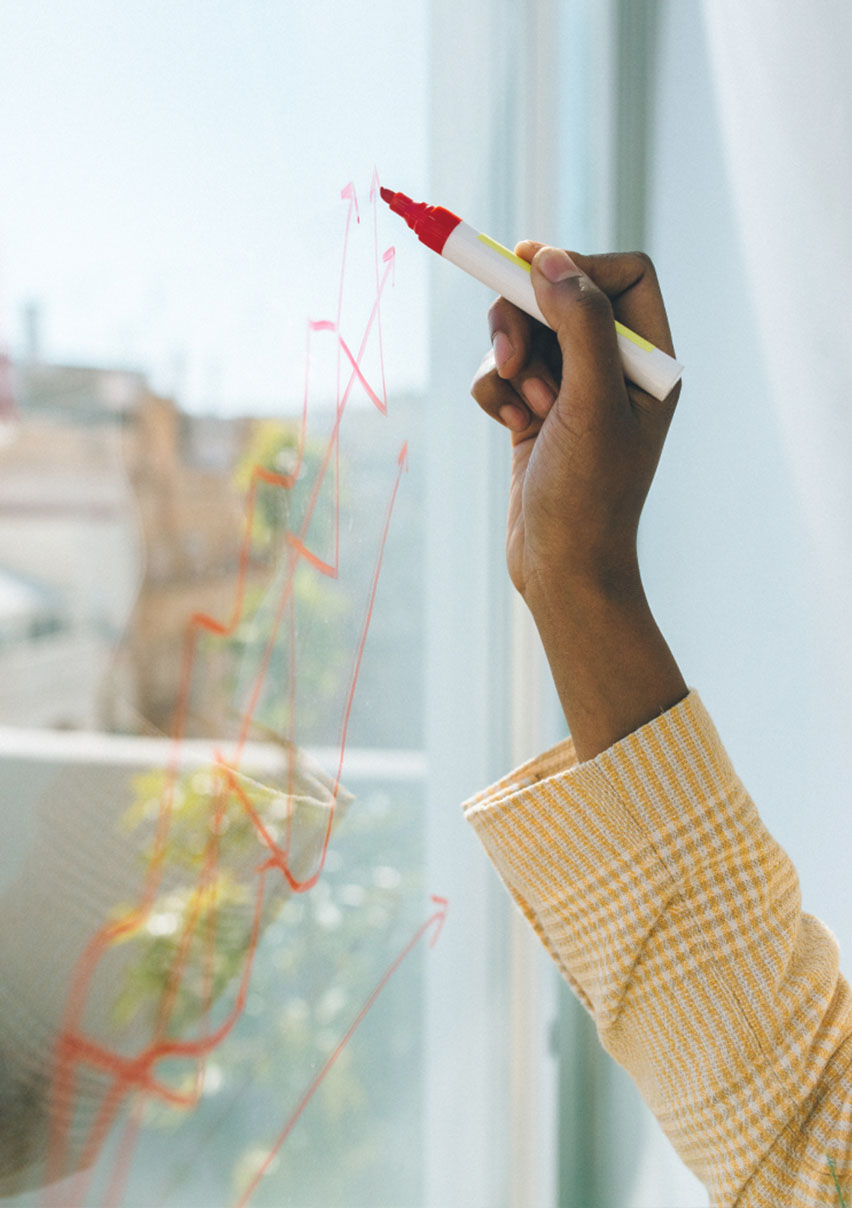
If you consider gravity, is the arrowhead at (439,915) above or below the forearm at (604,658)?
below

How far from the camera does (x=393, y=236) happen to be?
1.41 feet

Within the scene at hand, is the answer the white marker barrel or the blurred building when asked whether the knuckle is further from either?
the blurred building

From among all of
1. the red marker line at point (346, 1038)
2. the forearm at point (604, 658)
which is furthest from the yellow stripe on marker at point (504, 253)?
the red marker line at point (346, 1038)

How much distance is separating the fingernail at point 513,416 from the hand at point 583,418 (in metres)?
0.01

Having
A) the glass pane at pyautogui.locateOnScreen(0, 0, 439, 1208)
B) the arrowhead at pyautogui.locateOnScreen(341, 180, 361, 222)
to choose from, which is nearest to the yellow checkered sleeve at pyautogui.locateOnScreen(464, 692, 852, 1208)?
the glass pane at pyautogui.locateOnScreen(0, 0, 439, 1208)

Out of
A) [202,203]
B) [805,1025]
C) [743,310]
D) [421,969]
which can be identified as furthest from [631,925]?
[743,310]

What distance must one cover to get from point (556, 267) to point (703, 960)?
27 centimetres

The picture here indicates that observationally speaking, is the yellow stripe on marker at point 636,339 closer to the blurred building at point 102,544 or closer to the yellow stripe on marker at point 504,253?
the yellow stripe on marker at point 504,253

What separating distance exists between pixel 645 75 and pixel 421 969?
0.65m

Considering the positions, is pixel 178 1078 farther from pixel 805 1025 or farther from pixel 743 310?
pixel 743 310

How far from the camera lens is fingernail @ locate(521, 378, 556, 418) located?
0.41 meters

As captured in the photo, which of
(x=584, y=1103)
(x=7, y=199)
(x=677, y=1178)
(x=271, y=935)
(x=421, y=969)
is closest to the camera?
(x=7, y=199)

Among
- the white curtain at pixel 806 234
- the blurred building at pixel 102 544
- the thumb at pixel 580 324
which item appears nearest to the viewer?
the blurred building at pixel 102 544

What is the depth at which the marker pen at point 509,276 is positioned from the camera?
1.15ft
